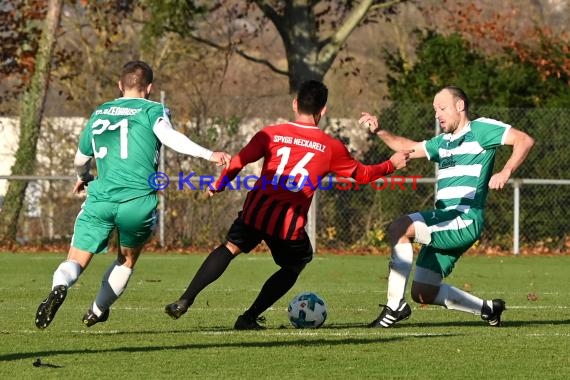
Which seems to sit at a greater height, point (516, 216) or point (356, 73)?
point (356, 73)

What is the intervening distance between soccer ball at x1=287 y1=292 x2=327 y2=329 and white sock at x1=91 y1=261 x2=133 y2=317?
141 cm

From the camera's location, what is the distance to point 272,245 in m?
9.56

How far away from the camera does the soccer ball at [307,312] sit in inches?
391

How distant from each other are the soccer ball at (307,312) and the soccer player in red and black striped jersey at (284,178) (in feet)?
1.84

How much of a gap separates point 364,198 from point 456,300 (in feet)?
41.6

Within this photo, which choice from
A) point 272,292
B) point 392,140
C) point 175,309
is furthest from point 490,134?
point 175,309

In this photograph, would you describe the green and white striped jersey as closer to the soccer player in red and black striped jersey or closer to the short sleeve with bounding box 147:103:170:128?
the soccer player in red and black striped jersey

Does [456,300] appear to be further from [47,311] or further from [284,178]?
[47,311]

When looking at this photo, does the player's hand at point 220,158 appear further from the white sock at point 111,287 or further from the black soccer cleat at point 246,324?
the black soccer cleat at point 246,324

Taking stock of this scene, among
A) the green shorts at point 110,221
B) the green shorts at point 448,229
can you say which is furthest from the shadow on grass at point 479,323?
the green shorts at point 110,221

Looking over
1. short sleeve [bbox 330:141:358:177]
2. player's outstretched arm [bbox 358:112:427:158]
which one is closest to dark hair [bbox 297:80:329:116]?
short sleeve [bbox 330:141:358:177]

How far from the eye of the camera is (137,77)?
9047 mm

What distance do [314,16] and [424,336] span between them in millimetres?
17391

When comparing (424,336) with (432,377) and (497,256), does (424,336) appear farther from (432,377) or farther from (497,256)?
(497,256)
